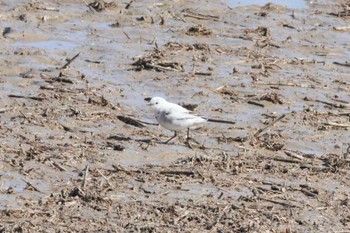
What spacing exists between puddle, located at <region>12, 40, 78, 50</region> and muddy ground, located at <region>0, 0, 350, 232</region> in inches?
1.9

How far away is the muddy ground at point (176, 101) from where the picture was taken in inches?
380

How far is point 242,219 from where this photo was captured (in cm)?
953

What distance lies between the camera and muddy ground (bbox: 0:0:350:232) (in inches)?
380

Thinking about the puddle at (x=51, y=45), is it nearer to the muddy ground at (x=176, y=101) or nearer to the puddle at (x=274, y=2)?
the muddy ground at (x=176, y=101)

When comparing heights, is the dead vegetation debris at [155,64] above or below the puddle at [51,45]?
above

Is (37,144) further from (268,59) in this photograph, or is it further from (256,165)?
(268,59)

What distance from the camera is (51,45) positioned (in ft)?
51.9

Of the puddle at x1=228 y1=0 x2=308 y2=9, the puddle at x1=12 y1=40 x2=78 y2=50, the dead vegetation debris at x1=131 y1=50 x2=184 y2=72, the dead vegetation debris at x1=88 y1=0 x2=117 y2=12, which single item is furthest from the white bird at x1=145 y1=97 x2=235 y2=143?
the puddle at x1=228 y1=0 x2=308 y2=9

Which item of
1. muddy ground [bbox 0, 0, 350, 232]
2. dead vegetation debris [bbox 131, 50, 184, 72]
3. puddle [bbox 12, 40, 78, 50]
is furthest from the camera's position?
puddle [bbox 12, 40, 78, 50]

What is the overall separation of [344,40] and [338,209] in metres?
8.29

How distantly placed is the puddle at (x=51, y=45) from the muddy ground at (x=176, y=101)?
0.05m

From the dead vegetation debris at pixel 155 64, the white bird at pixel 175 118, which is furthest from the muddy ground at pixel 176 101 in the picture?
the white bird at pixel 175 118

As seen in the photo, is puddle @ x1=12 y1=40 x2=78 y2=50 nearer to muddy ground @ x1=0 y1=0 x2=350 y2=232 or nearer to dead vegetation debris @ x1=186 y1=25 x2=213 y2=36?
muddy ground @ x1=0 y1=0 x2=350 y2=232

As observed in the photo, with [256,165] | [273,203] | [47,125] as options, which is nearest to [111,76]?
[47,125]
